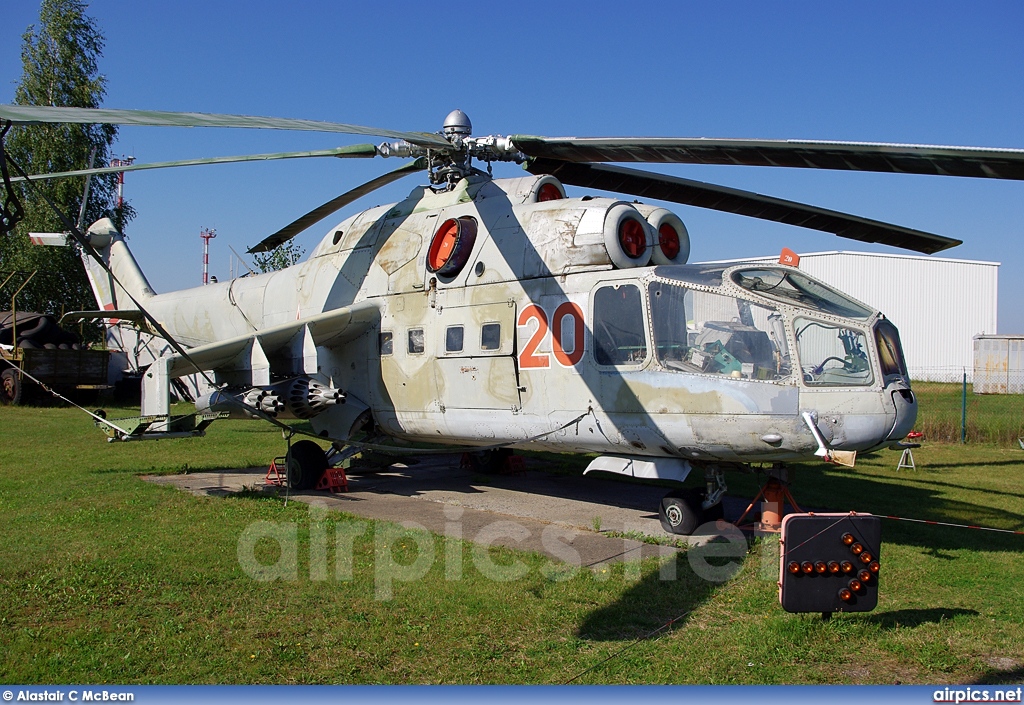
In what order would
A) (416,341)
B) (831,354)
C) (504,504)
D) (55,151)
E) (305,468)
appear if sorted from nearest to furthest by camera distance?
(831,354), (416,341), (504,504), (305,468), (55,151)

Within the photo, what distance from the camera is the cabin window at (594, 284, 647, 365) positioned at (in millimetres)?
8180

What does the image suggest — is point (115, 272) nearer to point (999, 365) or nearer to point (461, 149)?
point (461, 149)

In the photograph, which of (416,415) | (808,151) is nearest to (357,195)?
(416,415)

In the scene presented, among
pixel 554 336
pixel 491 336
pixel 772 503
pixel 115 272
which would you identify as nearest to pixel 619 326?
pixel 554 336

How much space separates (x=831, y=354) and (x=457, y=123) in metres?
5.10

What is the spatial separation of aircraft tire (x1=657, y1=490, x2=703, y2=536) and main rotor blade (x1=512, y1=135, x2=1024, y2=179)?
3.58m

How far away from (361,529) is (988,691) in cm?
605

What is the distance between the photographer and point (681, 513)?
334 inches

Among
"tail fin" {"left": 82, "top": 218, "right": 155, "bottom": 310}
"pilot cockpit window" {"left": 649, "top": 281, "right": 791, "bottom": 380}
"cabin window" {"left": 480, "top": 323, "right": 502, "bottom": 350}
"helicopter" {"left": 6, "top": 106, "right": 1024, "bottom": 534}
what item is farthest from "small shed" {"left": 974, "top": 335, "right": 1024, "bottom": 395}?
"tail fin" {"left": 82, "top": 218, "right": 155, "bottom": 310}

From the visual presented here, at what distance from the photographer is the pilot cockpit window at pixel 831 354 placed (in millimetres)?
7242

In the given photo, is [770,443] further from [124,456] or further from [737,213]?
[124,456]

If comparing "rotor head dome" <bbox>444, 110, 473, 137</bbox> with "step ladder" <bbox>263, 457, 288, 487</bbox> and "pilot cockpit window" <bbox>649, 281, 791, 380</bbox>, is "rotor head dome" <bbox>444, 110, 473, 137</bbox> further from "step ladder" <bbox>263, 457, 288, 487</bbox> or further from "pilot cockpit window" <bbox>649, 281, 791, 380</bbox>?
"step ladder" <bbox>263, 457, 288, 487</bbox>

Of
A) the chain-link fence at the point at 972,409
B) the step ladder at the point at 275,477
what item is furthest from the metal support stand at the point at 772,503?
the step ladder at the point at 275,477

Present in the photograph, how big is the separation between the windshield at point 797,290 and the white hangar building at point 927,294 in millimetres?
41926
